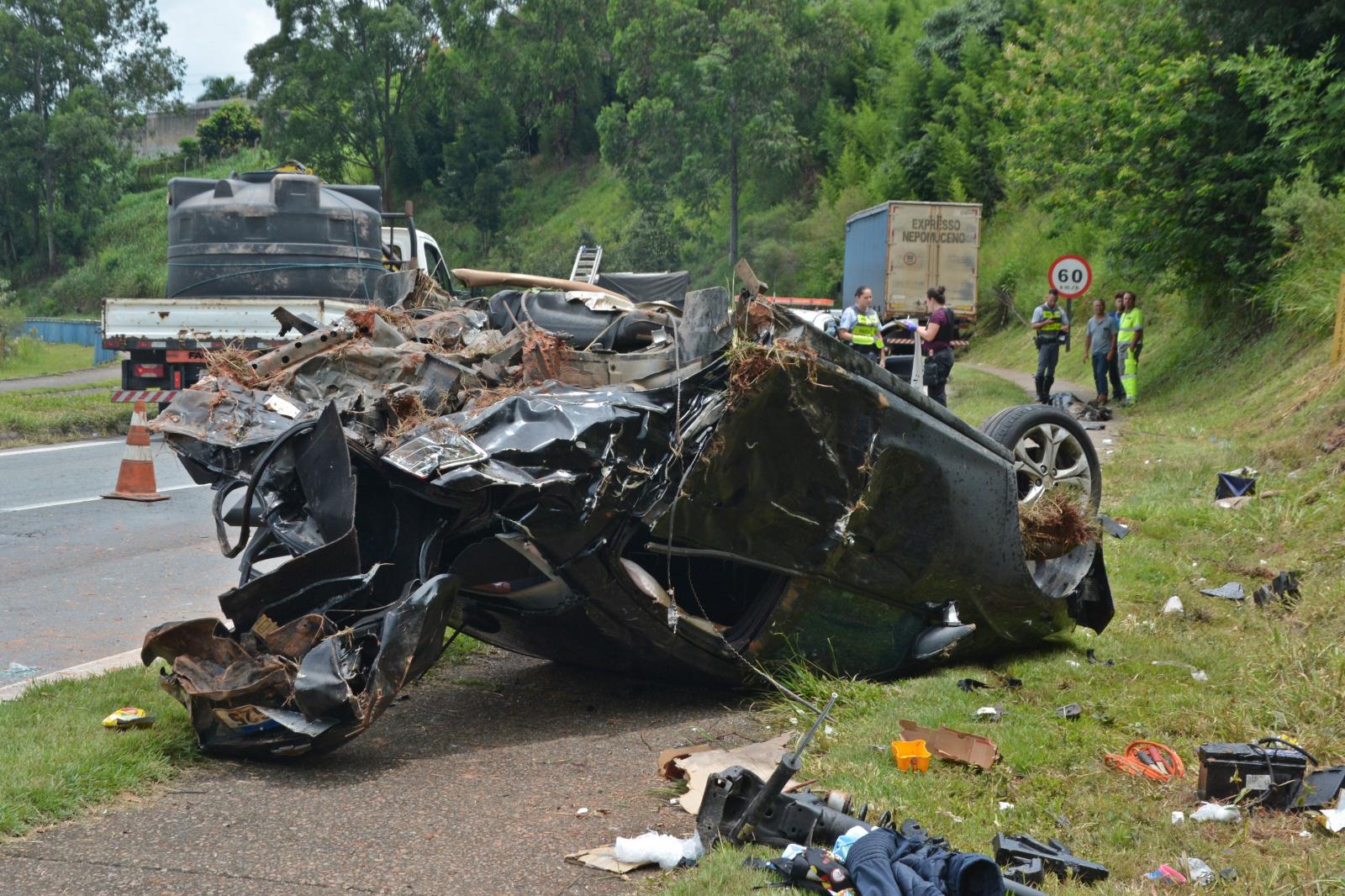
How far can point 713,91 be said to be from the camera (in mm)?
45125

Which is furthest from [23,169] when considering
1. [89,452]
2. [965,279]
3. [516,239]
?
[89,452]

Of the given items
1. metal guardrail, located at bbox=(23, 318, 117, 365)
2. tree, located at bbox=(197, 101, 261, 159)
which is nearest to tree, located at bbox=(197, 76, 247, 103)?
tree, located at bbox=(197, 101, 261, 159)

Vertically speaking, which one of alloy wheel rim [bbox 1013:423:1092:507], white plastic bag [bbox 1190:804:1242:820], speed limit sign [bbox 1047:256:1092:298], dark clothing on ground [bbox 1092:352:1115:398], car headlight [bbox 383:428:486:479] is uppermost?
speed limit sign [bbox 1047:256:1092:298]

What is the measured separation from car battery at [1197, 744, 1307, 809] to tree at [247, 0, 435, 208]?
55880mm

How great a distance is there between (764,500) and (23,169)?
5977cm

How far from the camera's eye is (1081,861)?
325 cm

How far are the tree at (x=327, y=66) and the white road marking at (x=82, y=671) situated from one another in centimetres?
5315

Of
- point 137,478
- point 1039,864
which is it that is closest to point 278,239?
point 137,478

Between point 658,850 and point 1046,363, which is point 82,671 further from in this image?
point 1046,363

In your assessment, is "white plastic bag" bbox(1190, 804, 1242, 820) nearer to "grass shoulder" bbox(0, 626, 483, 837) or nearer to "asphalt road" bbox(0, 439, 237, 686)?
"grass shoulder" bbox(0, 626, 483, 837)

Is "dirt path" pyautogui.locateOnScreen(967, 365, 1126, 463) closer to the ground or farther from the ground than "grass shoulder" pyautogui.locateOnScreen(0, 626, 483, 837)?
closer to the ground

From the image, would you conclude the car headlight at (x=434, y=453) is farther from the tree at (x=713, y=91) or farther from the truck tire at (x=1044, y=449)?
the tree at (x=713, y=91)

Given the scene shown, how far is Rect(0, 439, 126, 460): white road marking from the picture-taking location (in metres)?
14.0

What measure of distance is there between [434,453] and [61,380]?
22.7 meters
